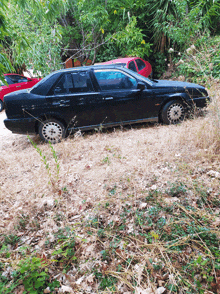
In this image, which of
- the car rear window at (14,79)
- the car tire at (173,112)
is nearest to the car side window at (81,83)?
the car tire at (173,112)

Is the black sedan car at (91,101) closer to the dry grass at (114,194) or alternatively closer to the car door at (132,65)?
the dry grass at (114,194)

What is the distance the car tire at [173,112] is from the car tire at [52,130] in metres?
2.40

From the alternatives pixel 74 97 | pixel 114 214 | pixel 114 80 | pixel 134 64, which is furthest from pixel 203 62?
pixel 114 214

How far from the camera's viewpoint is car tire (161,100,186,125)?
4.82 m

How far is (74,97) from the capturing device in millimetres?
4570

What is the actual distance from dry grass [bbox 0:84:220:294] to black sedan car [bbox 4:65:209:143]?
1.90 feet

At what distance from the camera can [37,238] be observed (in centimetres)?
229

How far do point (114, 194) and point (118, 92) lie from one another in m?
2.69

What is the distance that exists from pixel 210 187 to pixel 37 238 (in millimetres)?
2152

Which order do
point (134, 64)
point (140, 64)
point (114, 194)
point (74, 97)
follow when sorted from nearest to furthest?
point (114, 194) → point (74, 97) → point (134, 64) → point (140, 64)

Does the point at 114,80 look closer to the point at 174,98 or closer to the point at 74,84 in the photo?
the point at 74,84

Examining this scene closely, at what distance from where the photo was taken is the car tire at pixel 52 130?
4660 mm

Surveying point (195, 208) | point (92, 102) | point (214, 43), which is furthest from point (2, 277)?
point (214, 43)

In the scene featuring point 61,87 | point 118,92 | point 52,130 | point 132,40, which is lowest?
point 52,130
